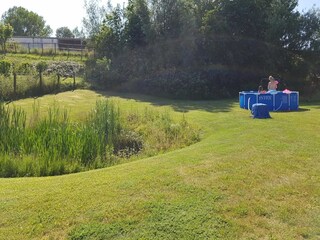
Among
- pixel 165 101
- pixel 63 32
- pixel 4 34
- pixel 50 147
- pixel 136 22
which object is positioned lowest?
pixel 50 147

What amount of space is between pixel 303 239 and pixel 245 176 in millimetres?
1570

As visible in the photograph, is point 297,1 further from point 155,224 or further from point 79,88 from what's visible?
point 155,224

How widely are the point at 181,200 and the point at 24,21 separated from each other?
245 feet

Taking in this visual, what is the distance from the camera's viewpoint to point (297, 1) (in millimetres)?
20734

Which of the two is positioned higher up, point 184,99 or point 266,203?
point 184,99

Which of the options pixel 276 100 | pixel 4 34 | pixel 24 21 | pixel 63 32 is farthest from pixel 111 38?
pixel 63 32

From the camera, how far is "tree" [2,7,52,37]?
6906cm

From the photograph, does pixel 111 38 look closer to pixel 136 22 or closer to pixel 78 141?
pixel 136 22

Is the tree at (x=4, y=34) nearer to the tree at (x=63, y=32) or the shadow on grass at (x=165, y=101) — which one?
the shadow on grass at (x=165, y=101)

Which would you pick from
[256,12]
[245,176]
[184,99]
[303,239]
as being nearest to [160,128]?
[245,176]

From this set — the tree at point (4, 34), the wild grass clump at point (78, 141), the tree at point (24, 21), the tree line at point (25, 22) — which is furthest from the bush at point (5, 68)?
the tree at point (24, 21)

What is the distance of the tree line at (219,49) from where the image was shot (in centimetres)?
1955

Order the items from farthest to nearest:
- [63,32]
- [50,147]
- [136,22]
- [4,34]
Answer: [63,32], [4,34], [136,22], [50,147]

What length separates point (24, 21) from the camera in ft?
231
